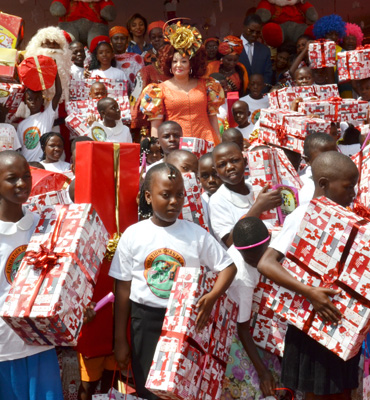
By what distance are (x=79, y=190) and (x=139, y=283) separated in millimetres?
705

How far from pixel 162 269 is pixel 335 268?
2.72 feet

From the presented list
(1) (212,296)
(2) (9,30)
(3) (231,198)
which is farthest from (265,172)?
(2) (9,30)

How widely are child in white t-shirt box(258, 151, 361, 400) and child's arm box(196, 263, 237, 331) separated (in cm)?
19

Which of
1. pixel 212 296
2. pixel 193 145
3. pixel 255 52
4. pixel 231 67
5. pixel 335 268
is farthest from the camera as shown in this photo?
pixel 255 52

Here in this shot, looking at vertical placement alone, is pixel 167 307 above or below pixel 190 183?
below

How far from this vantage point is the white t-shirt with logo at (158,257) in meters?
3.10

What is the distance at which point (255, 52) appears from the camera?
344 inches

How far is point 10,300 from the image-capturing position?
2.87 meters

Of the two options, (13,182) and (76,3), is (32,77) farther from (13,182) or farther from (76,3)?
(13,182)

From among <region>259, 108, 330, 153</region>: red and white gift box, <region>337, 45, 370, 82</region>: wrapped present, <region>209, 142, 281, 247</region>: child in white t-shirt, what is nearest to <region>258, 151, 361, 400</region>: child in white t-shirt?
<region>209, 142, 281, 247</region>: child in white t-shirt

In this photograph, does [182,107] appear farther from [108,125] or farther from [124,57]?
[124,57]

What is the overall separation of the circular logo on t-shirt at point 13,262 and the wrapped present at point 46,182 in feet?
4.53

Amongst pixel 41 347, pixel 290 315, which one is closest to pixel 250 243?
pixel 290 315

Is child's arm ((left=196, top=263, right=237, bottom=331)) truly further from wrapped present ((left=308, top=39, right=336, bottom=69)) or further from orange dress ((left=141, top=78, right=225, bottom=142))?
wrapped present ((left=308, top=39, right=336, bottom=69))
